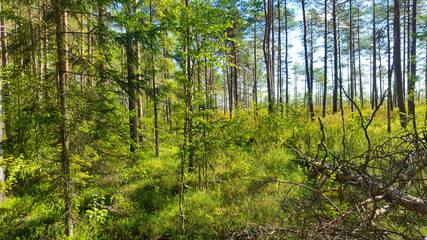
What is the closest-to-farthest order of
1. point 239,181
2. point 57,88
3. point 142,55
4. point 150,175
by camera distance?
point 57,88 → point 239,181 → point 150,175 → point 142,55

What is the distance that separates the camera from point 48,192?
312 cm

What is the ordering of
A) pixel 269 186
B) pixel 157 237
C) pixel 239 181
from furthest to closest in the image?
pixel 239 181 → pixel 269 186 → pixel 157 237

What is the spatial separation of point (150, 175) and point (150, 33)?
5092 mm

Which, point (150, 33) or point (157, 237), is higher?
point (150, 33)

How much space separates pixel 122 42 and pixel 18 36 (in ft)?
5.41

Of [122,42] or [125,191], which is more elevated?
[122,42]

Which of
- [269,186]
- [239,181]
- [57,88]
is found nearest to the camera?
[57,88]

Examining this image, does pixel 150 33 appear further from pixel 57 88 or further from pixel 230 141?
pixel 230 141

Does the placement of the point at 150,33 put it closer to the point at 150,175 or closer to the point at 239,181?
the point at 239,181

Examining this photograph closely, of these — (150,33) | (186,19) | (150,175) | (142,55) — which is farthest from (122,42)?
(142,55)

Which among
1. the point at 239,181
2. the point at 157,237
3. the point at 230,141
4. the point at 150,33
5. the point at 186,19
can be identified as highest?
the point at 186,19

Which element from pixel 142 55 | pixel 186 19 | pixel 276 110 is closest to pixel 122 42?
pixel 186 19

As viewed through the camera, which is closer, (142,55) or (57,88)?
(57,88)

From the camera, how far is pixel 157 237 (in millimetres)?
3848
